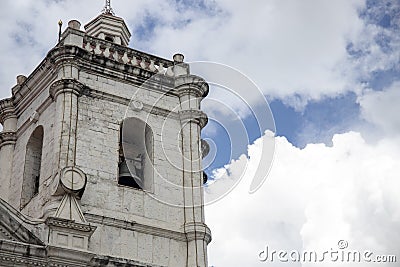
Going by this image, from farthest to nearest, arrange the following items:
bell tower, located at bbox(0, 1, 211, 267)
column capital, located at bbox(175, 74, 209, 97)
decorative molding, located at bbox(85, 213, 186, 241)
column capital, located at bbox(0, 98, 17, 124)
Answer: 1. column capital, located at bbox(0, 98, 17, 124)
2. column capital, located at bbox(175, 74, 209, 97)
3. decorative molding, located at bbox(85, 213, 186, 241)
4. bell tower, located at bbox(0, 1, 211, 267)

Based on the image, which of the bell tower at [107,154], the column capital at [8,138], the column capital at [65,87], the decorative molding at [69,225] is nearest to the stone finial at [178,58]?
the bell tower at [107,154]

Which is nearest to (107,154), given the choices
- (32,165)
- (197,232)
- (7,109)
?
(32,165)

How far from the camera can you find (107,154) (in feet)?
65.9

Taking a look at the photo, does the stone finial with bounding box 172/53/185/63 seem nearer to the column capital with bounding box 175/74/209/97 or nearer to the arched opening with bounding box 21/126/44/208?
the column capital with bounding box 175/74/209/97

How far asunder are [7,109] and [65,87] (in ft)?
10.4

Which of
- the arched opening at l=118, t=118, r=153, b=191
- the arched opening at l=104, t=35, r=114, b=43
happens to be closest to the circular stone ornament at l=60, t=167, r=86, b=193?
the arched opening at l=118, t=118, r=153, b=191

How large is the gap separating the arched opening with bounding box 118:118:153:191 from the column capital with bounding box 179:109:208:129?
955mm

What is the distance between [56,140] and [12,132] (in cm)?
306

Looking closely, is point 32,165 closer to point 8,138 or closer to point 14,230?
point 8,138

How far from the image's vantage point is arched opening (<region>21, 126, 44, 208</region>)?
20719mm

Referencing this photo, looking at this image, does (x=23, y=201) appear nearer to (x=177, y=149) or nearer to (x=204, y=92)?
(x=177, y=149)

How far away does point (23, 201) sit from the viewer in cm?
2053

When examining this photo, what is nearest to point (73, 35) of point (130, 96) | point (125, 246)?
point (130, 96)

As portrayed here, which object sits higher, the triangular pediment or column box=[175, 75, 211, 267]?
column box=[175, 75, 211, 267]
